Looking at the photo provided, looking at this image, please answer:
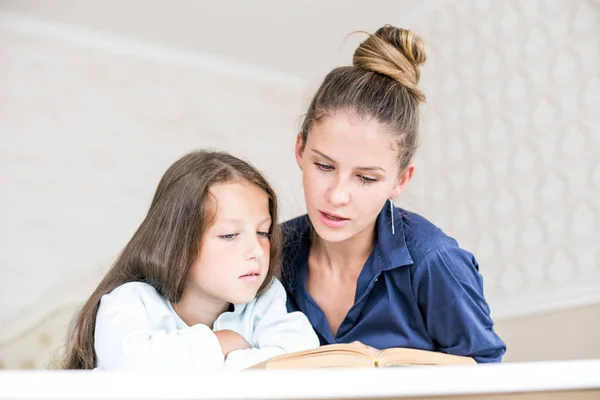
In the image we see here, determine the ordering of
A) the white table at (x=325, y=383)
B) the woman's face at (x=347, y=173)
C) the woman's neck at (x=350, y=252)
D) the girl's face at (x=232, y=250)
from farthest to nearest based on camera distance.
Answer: the woman's neck at (x=350, y=252) < the woman's face at (x=347, y=173) < the girl's face at (x=232, y=250) < the white table at (x=325, y=383)

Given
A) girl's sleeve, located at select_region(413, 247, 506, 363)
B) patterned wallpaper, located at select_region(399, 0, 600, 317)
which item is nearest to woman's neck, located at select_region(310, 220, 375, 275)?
girl's sleeve, located at select_region(413, 247, 506, 363)

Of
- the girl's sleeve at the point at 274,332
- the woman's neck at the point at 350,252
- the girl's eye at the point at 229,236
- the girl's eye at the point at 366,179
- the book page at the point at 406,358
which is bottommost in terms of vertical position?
the girl's sleeve at the point at 274,332

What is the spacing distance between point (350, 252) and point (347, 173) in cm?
36

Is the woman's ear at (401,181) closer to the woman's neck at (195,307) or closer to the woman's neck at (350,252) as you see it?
the woman's neck at (350,252)

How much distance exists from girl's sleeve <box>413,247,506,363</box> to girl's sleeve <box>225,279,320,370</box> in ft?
1.03

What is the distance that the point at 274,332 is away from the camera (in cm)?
156

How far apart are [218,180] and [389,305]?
1.84ft

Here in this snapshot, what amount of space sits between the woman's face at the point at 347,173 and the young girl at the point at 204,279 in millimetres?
123

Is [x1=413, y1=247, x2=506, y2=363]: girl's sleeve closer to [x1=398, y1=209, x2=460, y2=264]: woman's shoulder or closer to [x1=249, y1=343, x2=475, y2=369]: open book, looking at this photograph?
[x1=398, y1=209, x2=460, y2=264]: woman's shoulder

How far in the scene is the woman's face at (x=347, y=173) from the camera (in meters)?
1.61

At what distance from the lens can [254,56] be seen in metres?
4.10

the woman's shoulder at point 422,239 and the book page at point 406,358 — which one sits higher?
the woman's shoulder at point 422,239

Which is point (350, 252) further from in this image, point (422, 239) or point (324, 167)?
point (324, 167)

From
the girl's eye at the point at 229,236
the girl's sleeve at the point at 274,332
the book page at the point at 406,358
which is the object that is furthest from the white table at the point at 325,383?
the girl's eye at the point at 229,236
